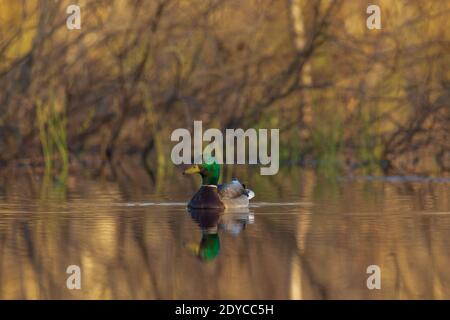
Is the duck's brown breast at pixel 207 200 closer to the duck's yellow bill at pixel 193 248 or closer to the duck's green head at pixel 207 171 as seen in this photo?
the duck's green head at pixel 207 171

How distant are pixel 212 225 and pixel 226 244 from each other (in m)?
1.69

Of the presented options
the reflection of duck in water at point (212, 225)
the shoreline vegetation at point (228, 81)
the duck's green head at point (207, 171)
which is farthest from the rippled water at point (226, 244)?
the shoreline vegetation at point (228, 81)

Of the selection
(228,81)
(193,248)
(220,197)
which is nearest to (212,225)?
(220,197)

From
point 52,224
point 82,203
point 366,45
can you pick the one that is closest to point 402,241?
point 52,224

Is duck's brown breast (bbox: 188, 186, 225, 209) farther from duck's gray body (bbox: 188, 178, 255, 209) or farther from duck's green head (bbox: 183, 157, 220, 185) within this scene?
duck's green head (bbox: 183, 157, 220, 185)

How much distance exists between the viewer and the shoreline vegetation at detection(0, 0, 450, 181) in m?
20.1

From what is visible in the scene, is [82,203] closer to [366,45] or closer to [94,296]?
[94,296]

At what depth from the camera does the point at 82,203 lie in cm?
1341

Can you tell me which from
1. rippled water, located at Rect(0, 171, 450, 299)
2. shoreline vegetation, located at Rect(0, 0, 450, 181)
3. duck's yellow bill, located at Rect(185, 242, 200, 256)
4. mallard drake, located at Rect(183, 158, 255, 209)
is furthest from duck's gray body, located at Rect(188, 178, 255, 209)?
shoreline vegetation, located at Rect(0, 0, 450, 181)

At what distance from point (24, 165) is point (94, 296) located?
13946 millimetres

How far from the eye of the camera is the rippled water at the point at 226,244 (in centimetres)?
771

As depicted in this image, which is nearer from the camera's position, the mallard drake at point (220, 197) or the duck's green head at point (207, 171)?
the mallard drake at point (220, 197)

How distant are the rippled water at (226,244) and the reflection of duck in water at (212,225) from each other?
0.01 meters
